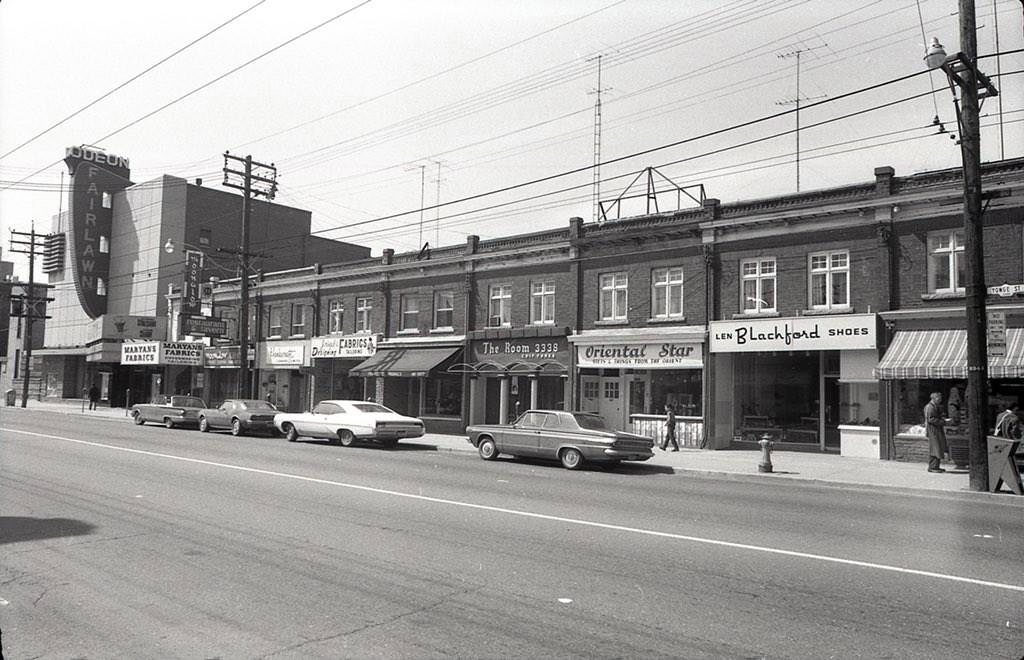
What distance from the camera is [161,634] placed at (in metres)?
5.22

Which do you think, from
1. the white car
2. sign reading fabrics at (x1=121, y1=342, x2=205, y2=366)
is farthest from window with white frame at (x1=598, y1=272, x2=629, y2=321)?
sign reading fabrics at (x1=121, y1=342, x2=205, y2=366)

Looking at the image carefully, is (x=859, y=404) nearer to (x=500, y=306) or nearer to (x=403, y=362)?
(x=500, y=306)

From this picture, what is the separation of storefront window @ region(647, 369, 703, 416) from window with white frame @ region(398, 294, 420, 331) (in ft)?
35.9

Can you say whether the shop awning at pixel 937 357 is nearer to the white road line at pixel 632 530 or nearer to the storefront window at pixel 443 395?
the white road line at pixel 632 530

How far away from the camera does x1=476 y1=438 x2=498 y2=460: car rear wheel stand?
62.7ft

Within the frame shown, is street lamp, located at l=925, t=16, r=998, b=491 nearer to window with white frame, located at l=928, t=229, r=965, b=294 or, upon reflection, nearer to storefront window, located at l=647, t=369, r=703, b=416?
window with white frame, located at l=928, t=229, r=965, b=294

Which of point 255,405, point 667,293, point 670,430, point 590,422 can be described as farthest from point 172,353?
point 590,422

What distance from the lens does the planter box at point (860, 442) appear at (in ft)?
66.1

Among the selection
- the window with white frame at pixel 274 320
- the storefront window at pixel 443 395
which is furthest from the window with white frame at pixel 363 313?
the window with white frame at pixel 274 320

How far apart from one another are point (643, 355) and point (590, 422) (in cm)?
682

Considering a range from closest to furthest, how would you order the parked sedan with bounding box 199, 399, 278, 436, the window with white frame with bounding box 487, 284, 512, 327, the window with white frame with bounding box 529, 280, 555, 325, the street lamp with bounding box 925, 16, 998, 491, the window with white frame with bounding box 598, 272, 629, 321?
the street lamp with bounding box 925, 16, 998, 491 → the window with white frame with bounding box 598, 272, 629, 321 → the parked sedan with bounding box 199, 399, 278, 436 → the window with white frame with bounding box 529, 280, 555, 325 → the window with white frame with bounding box 487, 284, 512, 327

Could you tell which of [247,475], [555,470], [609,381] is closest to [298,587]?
[247,475]

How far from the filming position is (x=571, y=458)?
682 inches

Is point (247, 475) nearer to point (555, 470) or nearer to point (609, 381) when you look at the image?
point (555, 470)
